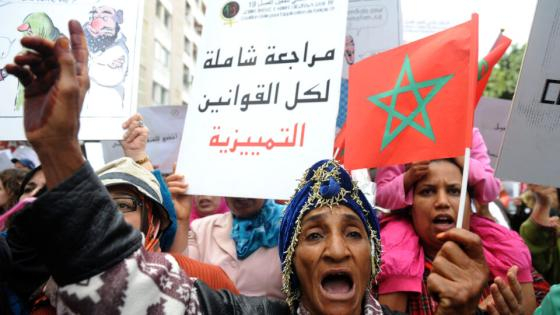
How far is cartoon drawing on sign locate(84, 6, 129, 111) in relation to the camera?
304 centimetres

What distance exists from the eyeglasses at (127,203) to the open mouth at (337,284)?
2.92 feet

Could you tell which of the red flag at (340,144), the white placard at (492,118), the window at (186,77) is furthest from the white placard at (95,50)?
the window at (186,77)

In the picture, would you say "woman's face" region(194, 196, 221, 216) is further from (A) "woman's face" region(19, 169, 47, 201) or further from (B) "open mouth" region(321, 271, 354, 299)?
(B) "open mouth" region(321, 271, 354, 299)

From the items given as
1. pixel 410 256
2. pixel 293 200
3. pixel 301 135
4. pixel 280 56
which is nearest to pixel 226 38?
pixel 280 56

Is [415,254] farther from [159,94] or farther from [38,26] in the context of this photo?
[159,94]

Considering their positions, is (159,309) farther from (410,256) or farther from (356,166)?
(410,256)

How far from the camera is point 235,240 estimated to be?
9.95 ft

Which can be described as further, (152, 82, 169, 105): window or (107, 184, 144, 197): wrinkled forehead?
(152, 82, 169, 105): window

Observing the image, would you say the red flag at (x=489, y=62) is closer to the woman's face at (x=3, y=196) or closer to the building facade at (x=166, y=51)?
the woman's face at (x=3, y=196)

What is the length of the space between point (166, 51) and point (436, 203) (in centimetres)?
3101

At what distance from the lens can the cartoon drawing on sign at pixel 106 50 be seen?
3.04m

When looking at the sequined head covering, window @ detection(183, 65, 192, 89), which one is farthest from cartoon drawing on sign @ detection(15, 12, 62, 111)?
window @ detection(183, 65, 192, 89)

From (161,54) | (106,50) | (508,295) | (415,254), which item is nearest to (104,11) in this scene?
(106,50)

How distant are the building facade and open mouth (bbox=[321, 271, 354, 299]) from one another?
79.2ft
